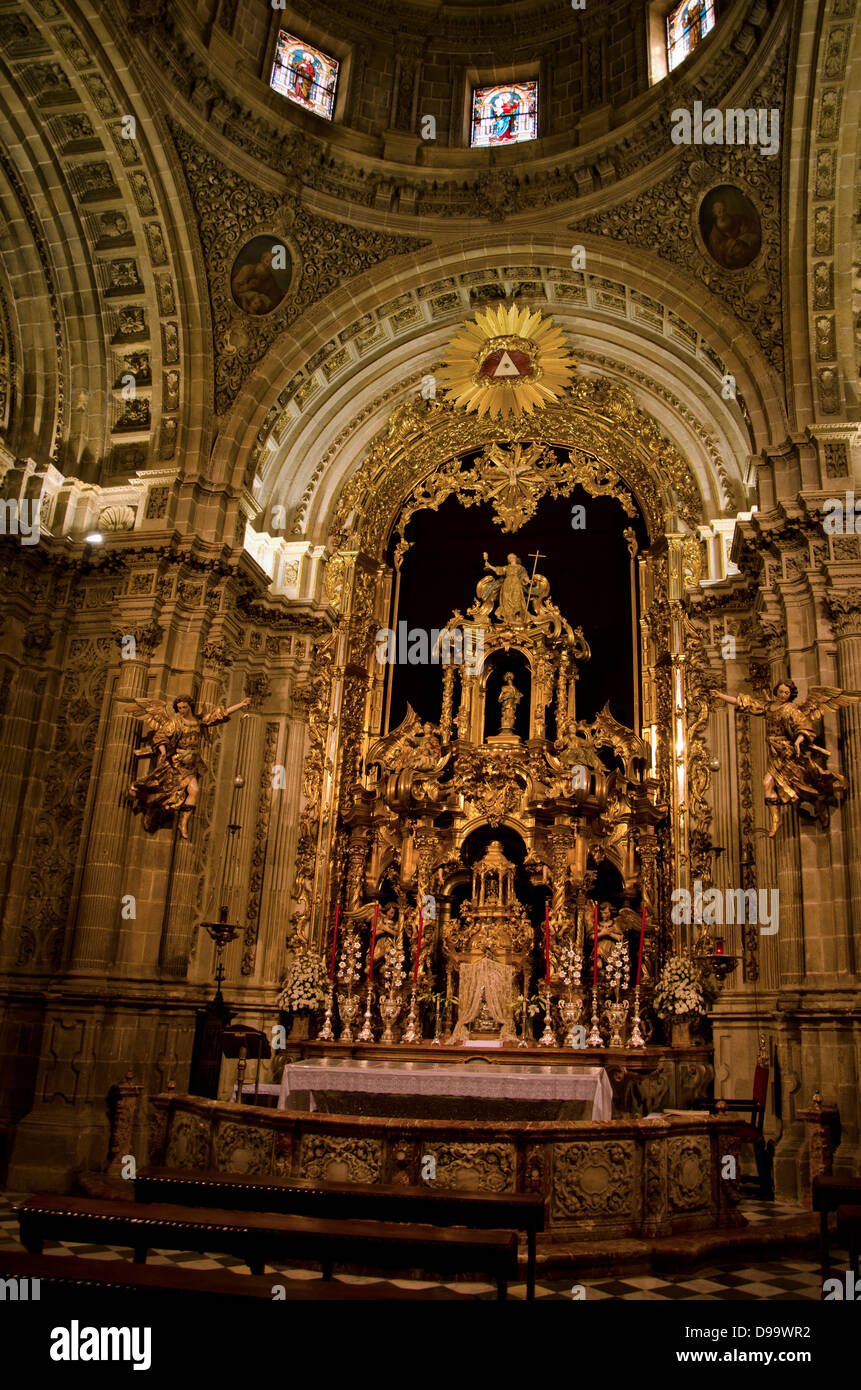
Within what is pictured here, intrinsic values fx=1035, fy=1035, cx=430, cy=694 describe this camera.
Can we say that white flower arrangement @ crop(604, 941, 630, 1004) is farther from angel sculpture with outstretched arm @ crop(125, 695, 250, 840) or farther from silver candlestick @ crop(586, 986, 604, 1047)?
angel sculpture with outstretched arm @ crop(125, 695, 250, 840)

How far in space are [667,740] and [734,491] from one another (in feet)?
13.0

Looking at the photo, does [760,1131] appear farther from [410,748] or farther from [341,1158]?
[410,748]

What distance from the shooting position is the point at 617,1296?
6898 mm

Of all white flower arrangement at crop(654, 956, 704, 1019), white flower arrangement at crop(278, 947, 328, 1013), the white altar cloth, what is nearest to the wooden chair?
white flower arrangement at crop(654, 956, 704, 1019)

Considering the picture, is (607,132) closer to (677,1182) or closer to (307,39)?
(307,39)

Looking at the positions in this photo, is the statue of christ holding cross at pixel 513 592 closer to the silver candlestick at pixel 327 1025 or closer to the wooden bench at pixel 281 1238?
the silver candlestick at pixel 327 1025

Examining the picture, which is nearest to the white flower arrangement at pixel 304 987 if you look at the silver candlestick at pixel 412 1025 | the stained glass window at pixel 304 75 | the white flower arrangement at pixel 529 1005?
the silver candlestick at pixel 412 1025

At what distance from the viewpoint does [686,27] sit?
15.7 meters

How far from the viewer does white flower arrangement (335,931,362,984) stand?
15094mm

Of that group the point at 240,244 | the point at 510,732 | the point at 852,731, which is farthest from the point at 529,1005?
the point at 240,244

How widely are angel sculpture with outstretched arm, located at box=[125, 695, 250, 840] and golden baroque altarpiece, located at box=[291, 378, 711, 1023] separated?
332cm

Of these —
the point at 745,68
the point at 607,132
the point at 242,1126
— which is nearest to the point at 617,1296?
the point at 242,1126

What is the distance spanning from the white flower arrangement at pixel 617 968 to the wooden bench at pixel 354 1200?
327 inches

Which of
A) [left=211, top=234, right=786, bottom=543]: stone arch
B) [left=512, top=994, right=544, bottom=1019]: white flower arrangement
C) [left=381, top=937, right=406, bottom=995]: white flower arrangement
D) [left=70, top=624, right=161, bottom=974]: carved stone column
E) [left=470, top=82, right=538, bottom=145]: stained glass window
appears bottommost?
[left=512, top=994, right=544, bottom=1019]: white flower arrangement
